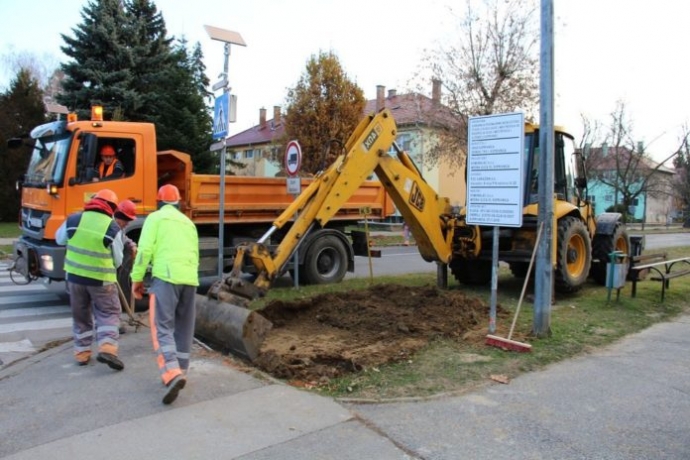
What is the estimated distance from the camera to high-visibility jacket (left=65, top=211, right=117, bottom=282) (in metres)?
5.54

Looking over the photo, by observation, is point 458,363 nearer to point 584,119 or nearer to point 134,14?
point 134,14

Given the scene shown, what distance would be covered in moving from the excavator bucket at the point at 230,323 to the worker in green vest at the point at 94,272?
93 cm

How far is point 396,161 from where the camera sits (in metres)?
8.63

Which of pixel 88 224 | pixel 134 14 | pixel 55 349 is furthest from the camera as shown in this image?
pixel 134 14

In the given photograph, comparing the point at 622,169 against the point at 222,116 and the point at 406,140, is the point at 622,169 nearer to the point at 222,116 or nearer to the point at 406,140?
the point at 406,140

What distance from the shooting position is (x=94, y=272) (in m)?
5.57

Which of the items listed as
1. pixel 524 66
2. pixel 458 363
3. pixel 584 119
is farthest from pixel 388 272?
pixel 584 119

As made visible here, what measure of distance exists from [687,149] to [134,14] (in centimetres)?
4319

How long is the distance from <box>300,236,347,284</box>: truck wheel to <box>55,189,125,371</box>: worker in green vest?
17.3 feet

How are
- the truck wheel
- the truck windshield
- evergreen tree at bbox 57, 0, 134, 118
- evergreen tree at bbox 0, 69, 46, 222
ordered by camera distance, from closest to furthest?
the truck windshield
the truck wheel
evergreen tree at bbox 57, 0, 134, 118
evergreen tree at bbox 0, 69, 46, 222

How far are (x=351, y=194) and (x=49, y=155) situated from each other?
4.78 metres

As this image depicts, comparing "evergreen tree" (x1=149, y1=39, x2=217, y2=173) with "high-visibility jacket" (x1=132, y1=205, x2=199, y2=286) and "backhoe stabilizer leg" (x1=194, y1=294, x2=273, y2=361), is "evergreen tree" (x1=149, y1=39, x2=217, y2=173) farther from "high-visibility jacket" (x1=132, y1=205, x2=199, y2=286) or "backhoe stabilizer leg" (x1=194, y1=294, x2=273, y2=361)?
"high-visibility jacket" (x1=132, y1=205, x2=199, y2=286)

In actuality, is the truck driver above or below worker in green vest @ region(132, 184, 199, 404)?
above

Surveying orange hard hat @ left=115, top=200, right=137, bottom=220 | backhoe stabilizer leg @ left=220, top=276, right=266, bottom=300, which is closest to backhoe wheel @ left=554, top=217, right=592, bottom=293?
backhoe stabilizer leg @ left=220, top=276, right=266, bottom=300
